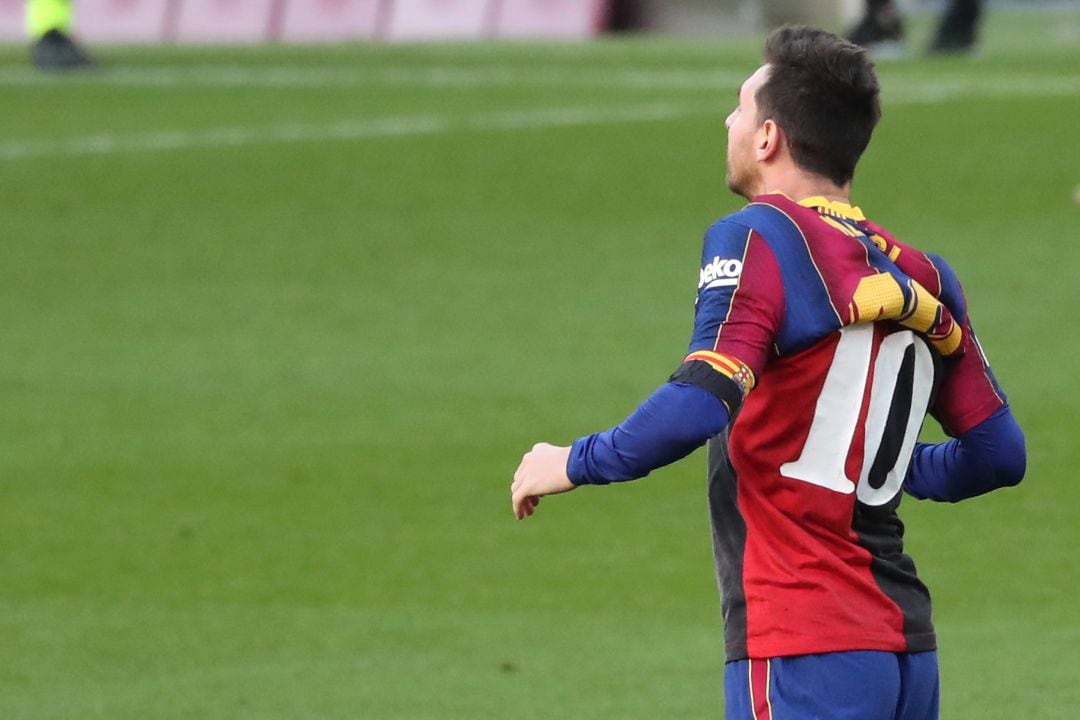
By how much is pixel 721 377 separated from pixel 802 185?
40 cm

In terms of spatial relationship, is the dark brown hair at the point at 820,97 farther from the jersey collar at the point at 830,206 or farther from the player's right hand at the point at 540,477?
the player's right hand at the point at 540,477

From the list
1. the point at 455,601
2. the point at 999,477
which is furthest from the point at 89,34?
the point at 999,477

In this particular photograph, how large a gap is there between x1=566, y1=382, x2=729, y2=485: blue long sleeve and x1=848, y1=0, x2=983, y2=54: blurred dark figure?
19298mm

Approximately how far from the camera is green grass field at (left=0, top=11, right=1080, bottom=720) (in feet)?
22.4

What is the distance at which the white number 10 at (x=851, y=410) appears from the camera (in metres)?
3.71

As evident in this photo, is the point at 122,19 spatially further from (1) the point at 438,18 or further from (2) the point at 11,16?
(1) the point at 438,18

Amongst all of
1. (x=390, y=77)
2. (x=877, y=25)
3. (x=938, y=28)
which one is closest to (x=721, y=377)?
(x=390, y=77)

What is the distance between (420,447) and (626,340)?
8.28ft

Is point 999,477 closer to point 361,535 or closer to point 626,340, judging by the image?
point 361,535

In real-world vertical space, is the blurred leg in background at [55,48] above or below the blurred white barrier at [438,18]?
below

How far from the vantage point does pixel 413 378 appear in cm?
1116

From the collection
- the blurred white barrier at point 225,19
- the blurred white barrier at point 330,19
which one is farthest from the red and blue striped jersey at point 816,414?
the blurred white barrier at point 225,19

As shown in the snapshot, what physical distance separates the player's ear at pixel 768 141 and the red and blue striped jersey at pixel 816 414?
0.07 m

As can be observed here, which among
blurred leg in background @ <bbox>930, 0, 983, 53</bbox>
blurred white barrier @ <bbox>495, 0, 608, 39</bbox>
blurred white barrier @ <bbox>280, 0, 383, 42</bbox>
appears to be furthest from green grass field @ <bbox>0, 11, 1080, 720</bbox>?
blurred white barrier @ <bbox>280, 0, 383, 42</bbox>
